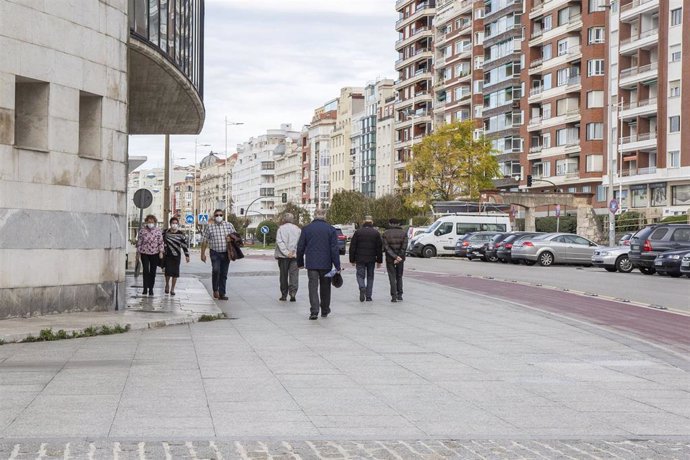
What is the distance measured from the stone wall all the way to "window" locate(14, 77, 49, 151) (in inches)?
0.6

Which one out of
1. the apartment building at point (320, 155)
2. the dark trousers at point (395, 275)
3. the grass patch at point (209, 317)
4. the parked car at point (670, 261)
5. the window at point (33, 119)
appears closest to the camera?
the window at point (33, 119)

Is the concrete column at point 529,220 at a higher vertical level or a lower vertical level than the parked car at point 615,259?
higher

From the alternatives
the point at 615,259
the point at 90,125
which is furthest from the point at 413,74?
the point at 90,125

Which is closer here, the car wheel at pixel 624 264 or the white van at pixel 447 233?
the car wheel at pixel 624 264

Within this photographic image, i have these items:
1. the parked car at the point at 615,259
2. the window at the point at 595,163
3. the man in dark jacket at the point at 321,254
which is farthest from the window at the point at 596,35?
the man in dark jacket at the point at 321,254

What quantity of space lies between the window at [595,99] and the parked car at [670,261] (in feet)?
153

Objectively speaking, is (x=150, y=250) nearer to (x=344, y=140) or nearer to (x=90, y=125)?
(x=90, y=125)

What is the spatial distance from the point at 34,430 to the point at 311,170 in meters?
169

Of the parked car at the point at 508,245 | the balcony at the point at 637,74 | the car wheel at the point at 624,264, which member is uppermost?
the balcony at the point at 637,74

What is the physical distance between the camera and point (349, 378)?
1053cm

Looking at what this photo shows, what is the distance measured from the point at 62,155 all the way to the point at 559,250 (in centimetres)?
3132

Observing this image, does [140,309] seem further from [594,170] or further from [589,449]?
[594,170]

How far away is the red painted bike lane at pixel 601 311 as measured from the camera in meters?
15.8

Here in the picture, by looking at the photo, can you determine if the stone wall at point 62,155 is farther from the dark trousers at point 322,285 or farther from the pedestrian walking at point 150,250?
the pedestrian walking at point 150,250
